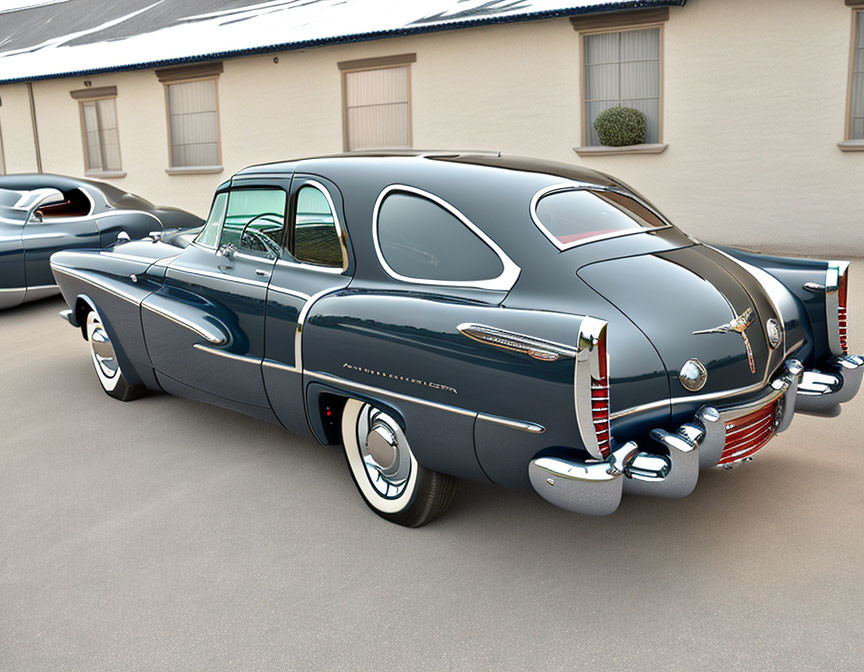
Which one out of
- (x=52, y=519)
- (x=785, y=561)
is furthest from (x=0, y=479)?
(x=785, y=561)

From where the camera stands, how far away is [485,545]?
3389mm

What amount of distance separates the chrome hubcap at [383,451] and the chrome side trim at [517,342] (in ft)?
2.07

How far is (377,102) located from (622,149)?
4.39 m

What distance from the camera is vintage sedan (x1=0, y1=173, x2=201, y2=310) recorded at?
8328 mm

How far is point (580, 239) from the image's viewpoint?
133 inches

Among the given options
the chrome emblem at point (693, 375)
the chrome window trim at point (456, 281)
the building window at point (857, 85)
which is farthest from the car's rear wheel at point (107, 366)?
the building window at point (857, 85)

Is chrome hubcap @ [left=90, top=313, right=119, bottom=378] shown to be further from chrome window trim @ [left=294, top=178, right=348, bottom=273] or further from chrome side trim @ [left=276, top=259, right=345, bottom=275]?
chrome window trim @ [left=294, top=178, right=348, bottom=273]

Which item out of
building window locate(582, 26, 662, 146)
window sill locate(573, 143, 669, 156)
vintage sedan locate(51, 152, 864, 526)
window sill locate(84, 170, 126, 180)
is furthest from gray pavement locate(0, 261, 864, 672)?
window sill locate(84, 170, 126, 180)

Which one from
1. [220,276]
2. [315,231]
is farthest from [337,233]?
[220,276]

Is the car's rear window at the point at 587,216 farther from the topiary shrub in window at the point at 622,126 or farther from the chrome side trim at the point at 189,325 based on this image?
the topiary shrub in window at the point at 622,126

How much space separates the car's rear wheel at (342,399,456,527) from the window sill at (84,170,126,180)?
1497 centimetres

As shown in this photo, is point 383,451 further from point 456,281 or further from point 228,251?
point 228,251

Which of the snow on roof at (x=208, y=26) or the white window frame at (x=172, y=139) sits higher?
the snow on roof at (x=208, y=26)

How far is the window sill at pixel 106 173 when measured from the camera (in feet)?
55.4
